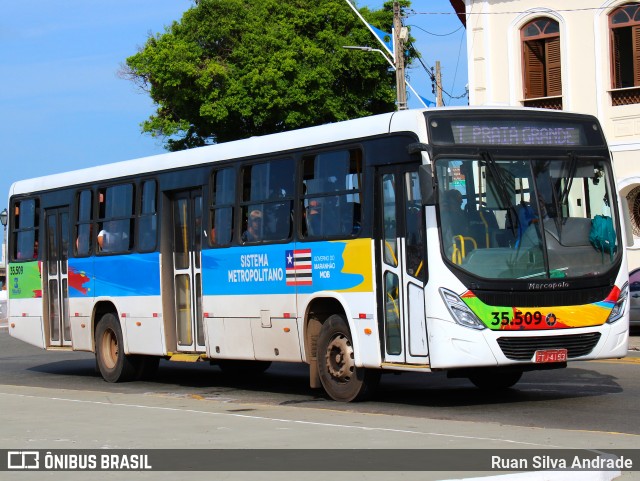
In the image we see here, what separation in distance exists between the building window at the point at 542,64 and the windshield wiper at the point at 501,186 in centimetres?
1987

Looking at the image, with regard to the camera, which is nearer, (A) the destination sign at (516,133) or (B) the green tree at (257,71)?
(A) the destination sign at (516,133)

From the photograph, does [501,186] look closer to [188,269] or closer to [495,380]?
[495,380]

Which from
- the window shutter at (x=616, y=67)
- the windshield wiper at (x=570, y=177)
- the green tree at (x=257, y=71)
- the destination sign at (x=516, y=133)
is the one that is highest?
the green tree at (x=257, y=71)

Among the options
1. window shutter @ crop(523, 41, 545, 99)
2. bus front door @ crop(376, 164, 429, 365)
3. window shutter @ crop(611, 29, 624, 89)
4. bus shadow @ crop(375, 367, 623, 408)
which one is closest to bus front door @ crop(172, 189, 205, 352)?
bus shadow @ crop(375, 367, 623, 408)

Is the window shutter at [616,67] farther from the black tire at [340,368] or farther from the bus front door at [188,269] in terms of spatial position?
the black tire at [340,368]

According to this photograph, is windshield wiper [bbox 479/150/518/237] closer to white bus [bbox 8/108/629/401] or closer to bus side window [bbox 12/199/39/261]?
white bus [bbox 8/108/629/401]

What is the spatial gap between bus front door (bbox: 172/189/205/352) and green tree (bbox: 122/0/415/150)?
1259 inches

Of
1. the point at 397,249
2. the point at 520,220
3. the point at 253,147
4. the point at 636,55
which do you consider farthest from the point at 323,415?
the point at 636,55

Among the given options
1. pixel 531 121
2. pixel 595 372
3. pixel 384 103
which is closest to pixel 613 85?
pixel 595 372

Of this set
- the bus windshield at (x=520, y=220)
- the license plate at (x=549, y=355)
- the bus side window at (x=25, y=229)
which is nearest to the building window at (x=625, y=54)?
the bus side window at (x=25, y=229)

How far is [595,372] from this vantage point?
1761 centimetres

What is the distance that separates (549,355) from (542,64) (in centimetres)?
2118

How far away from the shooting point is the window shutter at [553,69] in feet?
109

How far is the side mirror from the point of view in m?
13.3
